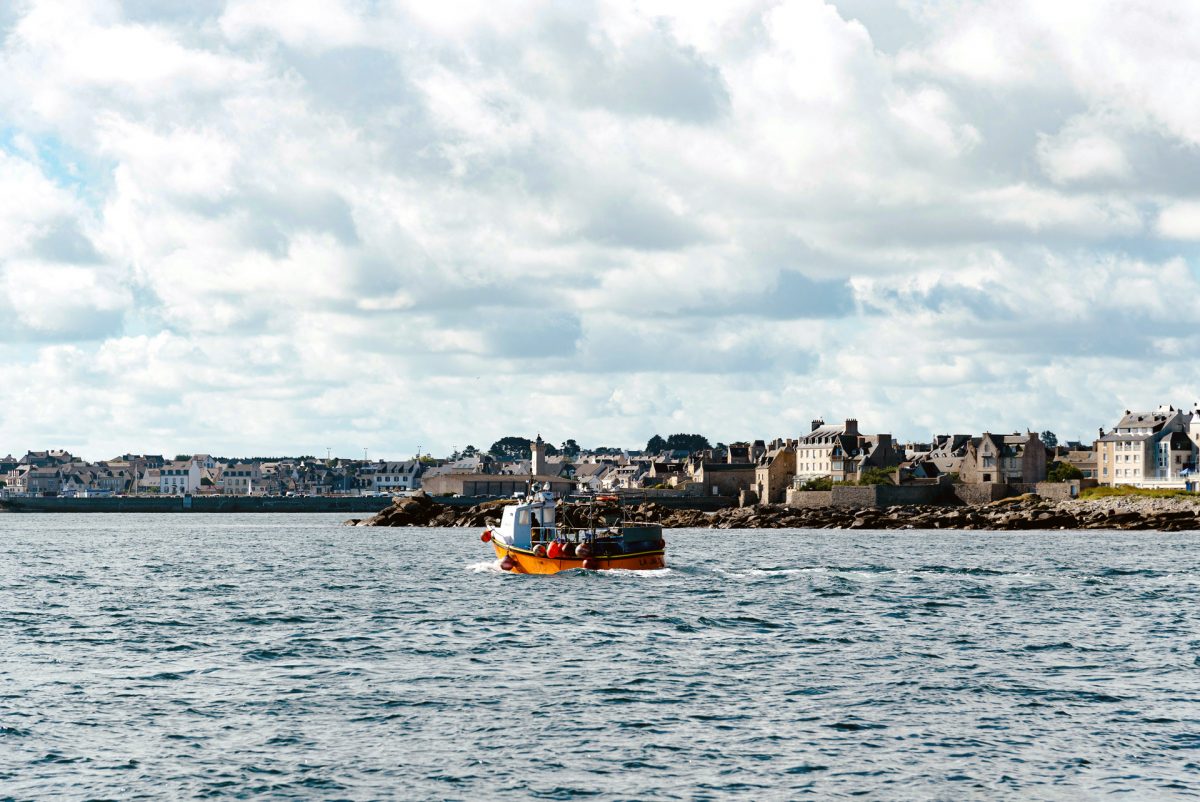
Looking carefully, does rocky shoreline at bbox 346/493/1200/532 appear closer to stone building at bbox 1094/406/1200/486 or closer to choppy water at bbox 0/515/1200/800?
stone building at bbox 1094/406/1200/486

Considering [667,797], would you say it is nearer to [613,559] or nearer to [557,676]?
[557,676]

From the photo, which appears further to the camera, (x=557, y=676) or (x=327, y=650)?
(x=327, y=650)

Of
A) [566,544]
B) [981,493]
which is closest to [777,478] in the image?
[981,493]

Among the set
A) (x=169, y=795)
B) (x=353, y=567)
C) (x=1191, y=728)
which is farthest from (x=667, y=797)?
(x=353, y=567)

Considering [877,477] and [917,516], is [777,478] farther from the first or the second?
[917,516]

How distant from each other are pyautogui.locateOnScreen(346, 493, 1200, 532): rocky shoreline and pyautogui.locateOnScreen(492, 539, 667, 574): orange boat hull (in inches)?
2107

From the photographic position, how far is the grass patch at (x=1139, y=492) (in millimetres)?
147288

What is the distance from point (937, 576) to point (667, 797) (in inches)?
1768

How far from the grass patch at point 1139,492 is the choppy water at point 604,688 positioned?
88.3 metres

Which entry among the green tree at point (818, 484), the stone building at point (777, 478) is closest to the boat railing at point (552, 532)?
the green tree at point (818, 484)

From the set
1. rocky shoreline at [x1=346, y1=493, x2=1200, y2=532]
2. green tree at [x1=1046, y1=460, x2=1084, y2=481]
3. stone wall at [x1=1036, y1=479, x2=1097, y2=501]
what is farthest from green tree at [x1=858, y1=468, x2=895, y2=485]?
green tree at [x1=1046, y1=460, x2=1084, y2=481]

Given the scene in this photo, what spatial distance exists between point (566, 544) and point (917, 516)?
90841 mm

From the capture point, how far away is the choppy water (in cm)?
2394

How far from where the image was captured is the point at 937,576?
65.3 m
